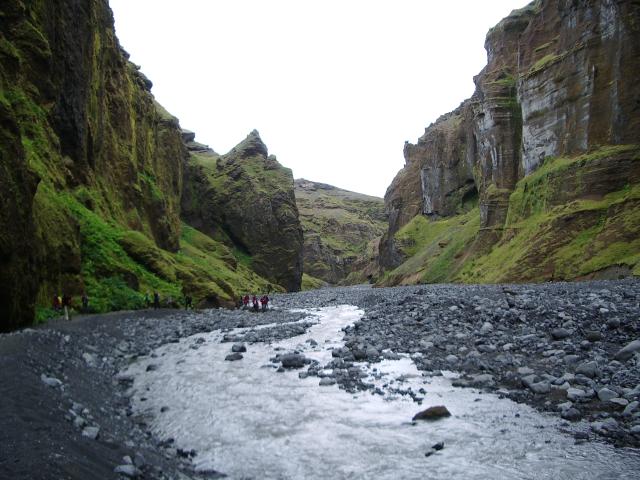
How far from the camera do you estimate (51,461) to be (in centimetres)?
509

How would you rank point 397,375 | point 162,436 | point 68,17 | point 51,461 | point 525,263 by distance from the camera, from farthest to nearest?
point 525,263
point 68,17
point 397,375
point 162,436
point 51,461

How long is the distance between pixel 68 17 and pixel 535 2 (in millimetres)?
73482

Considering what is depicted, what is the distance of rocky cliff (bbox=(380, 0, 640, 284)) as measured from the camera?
131 feet

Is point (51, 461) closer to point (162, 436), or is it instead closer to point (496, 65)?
point (162, 436)

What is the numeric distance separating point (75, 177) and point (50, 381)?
93.1ft

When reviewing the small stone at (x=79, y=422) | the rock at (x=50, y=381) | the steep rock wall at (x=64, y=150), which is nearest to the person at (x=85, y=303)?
the steep rock wall at (x=64, y=150)

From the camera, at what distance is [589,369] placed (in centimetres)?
964

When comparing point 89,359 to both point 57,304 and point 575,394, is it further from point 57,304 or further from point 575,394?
point 575,394

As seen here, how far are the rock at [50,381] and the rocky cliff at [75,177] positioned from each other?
6.54 metres

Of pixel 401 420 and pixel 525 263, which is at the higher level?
pixel 525 263

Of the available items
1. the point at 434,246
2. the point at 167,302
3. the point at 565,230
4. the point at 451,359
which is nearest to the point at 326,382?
the point at 451,359

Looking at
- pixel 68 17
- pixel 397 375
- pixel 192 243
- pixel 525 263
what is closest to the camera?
pixel 397 375

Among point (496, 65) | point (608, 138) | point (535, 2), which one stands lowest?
point (608, 138)

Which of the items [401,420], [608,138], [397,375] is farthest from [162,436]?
[608,138]
